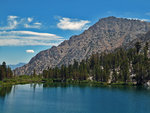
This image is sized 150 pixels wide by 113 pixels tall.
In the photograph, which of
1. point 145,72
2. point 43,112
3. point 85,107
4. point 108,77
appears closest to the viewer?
point 43,112

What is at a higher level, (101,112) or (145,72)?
(145,72)

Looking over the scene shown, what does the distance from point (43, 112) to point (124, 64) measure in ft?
414

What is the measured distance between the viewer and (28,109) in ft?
254

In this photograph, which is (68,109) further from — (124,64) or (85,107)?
(124,64)

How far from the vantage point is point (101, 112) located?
73688 mm

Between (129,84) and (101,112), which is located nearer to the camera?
(101,112)

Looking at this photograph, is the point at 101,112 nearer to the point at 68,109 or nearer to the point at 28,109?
the point at 68,109

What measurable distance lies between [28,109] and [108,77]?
116997 millimetres

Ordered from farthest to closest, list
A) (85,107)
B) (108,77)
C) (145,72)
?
(108,77), (145,72), (85,107)

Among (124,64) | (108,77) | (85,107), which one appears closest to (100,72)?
(108,77)

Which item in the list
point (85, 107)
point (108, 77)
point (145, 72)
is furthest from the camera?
point (108, 77)

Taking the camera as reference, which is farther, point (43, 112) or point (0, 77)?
point (0, 77)

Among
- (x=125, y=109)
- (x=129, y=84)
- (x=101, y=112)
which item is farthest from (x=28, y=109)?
(x=129, y=84)

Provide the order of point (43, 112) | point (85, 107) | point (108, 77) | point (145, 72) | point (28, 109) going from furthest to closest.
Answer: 1. point (108, 77)
2. point (145, 72)
3. point (85, 107)
4. point (28, 109)
5. point (43, 112)
